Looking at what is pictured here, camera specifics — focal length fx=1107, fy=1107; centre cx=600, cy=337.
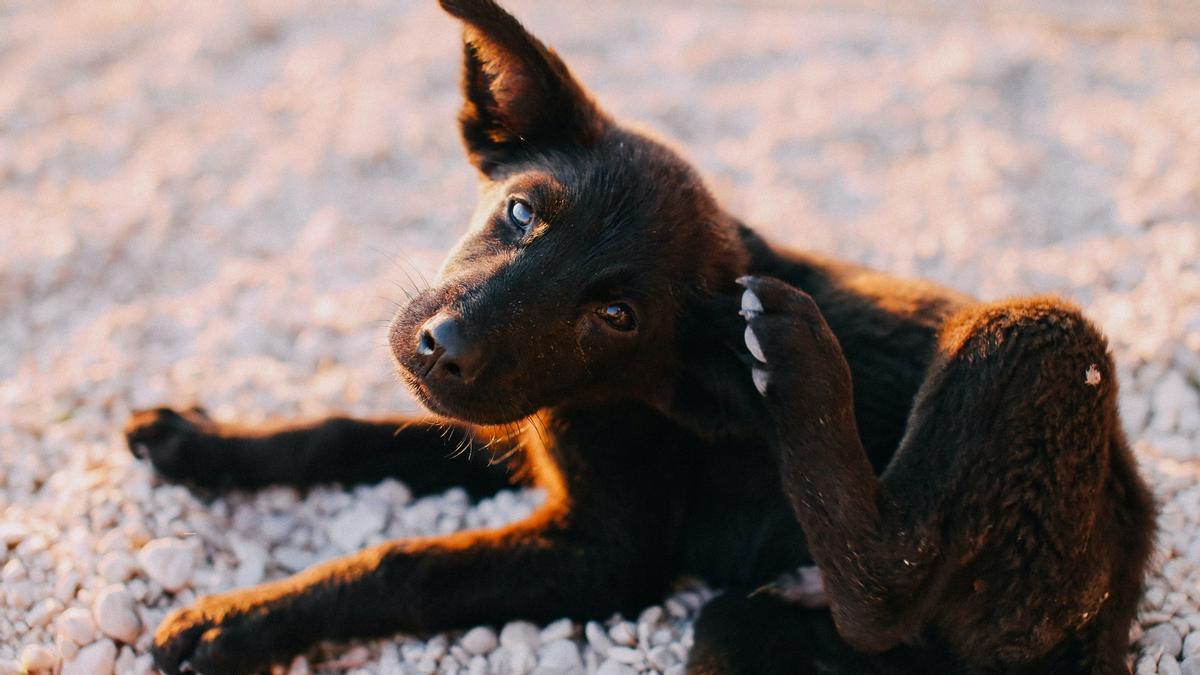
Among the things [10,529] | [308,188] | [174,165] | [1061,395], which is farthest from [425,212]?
[1061,395]

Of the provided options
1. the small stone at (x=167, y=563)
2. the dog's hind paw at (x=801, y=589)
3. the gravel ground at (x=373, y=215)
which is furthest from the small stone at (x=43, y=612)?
the dog's hind paw at (x=801, y=589)

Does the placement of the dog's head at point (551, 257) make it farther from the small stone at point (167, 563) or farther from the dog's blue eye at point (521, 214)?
the small stone at point (167, 563)

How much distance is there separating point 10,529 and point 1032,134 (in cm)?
535

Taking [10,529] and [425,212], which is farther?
[425,212]

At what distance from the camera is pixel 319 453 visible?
396 centimetres

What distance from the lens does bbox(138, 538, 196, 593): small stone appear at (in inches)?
136

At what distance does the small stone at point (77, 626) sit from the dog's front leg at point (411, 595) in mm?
186

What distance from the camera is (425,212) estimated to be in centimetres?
580

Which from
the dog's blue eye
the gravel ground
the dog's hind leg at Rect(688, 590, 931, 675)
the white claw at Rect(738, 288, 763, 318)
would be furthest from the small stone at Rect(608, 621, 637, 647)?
the dog's blue eye

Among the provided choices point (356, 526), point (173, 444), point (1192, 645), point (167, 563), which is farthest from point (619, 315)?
point (1192, 645)

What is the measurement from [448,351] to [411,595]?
2.97ft

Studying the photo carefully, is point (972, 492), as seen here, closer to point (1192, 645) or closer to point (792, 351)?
point (792, 351)

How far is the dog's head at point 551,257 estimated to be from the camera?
293 centimetres

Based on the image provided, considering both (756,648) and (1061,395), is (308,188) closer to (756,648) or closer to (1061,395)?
Answer: (756,648)
